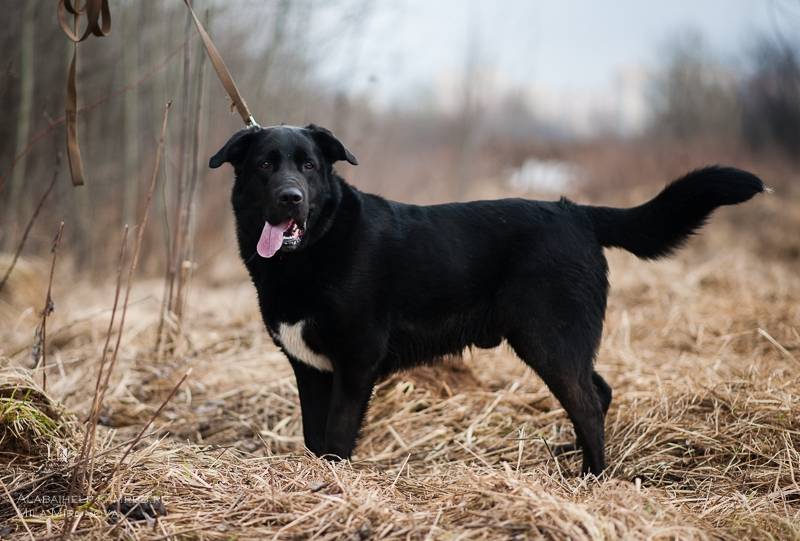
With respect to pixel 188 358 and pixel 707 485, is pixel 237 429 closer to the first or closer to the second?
pixel 188 358

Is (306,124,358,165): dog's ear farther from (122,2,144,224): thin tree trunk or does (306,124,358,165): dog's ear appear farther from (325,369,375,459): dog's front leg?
(122,2,144,224): thin tree trunk

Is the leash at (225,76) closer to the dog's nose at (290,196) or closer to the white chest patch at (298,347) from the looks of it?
the dog's nose at (290,196)

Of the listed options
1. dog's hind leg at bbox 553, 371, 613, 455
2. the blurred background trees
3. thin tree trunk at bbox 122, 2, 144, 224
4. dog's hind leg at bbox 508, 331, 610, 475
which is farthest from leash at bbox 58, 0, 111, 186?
thin tree trunk at bbox 122, 2, 144, 224

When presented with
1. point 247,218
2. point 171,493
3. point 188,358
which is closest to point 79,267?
point 188,358

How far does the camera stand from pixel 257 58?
879 cm

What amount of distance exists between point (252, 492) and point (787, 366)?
10.5 ft

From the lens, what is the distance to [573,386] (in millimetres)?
3049

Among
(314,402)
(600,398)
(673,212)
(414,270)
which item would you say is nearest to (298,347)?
(314,402)

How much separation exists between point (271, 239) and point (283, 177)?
264 mm

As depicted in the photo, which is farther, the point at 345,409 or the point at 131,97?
the point at 131,97

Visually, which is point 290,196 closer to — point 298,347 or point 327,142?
point 327,142

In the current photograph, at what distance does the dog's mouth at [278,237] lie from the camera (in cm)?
280

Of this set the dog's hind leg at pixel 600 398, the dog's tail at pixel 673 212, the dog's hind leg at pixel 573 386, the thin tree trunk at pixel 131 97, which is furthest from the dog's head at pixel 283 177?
the thin tree trunk at pixel 131 97

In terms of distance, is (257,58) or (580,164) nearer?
(257,58)
